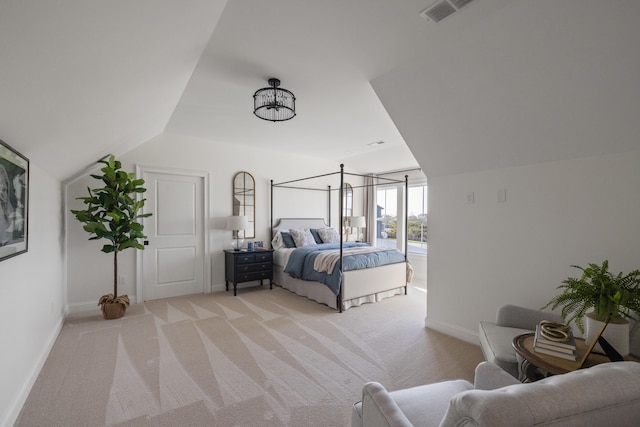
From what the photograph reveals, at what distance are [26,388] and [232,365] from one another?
1.43 metres

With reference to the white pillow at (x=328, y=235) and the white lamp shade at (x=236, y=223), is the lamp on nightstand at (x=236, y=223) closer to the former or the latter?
the white lamp shade at (x=236, y=223)

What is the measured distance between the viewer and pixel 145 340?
301 centimetres

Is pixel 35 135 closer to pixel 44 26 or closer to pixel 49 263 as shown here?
pixel 44 26

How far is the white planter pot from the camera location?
1516mm

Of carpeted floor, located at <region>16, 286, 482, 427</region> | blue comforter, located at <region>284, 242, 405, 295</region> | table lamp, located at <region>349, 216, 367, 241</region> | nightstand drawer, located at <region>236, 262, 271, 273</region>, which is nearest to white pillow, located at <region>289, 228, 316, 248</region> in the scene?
blue comforter, located at <region>284, 242, 405, 295</region>

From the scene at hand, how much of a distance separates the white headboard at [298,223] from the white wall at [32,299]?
3.22 m

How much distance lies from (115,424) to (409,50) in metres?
3.32

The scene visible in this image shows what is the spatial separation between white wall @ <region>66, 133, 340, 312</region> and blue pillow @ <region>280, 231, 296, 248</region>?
37 centimetres

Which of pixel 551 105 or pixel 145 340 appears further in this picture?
pixel 145 340

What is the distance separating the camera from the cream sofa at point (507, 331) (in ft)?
6.17

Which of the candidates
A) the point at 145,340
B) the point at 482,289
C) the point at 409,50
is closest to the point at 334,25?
the point at 409,50

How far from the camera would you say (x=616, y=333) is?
1529 mm

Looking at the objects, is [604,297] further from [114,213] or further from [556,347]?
[114,213]

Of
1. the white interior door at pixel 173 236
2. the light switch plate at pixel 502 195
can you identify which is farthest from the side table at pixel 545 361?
the white interior door at pixel 173 236
